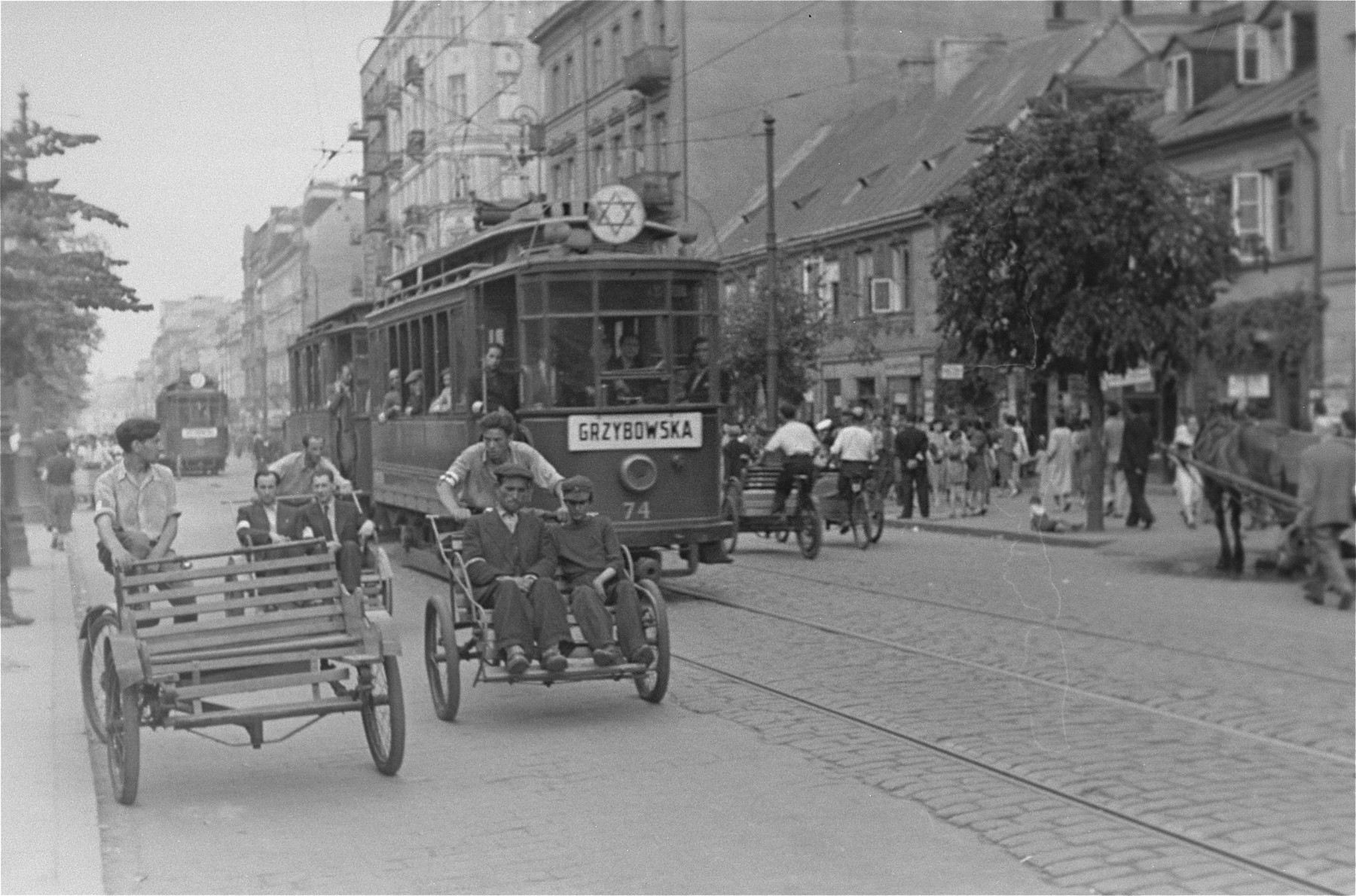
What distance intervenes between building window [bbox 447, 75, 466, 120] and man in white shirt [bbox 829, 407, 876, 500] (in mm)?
39141

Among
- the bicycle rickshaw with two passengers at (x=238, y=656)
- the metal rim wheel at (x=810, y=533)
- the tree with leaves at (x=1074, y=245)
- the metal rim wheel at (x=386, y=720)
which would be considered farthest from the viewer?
the metal rim wheel at (x=810, y=533)

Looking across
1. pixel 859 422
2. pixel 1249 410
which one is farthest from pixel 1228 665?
pixel 859 422

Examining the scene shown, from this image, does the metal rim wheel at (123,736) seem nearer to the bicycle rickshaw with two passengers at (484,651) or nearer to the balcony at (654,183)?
the bicycle rickshaw with two passengers at (484,651)

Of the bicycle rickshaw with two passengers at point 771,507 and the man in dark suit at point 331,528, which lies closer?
the man in dark suit at point 331,528

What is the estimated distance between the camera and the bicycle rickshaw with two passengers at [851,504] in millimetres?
21938

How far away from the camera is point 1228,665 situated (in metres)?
10.4

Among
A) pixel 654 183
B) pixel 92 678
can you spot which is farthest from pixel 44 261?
pixel 654 183

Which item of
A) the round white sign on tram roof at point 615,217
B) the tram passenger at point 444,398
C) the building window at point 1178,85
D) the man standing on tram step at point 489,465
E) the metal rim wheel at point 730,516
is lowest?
the metal rim wheel at point 730,516

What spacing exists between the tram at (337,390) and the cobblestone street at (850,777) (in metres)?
11.1

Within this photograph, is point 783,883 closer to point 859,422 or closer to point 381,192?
point 859,422

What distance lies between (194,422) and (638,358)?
38.7m

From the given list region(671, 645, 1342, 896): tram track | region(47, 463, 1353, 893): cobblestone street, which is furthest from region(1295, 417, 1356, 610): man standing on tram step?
region(671, 645, 1342, 896): tram track

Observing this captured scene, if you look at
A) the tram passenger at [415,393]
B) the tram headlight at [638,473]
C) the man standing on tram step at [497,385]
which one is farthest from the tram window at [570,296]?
the tram passenger at [415,393]

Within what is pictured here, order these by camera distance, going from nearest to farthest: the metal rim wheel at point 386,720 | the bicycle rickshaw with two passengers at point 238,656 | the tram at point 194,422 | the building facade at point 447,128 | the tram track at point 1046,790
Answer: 1. the tram track at point 1046,790
2. the bicycle rickshaw with two passengers at point 238,656
3. the metal rim wheel at point 386,720
4. the tram at point 194,422
5. the building facade at point 447,128
